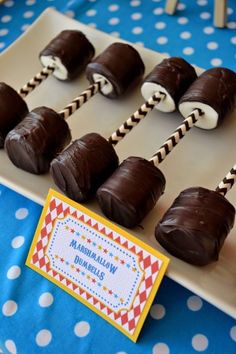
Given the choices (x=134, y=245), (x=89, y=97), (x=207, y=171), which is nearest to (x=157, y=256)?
(x=134, y=245)

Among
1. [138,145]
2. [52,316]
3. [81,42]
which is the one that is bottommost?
[52,316]

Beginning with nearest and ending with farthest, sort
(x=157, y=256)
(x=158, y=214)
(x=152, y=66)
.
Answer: (x=157, y=256)
(x=158, y=214)
(x=152, y=66)

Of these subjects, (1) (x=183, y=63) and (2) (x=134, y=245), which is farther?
(1) (x=183, y=63)

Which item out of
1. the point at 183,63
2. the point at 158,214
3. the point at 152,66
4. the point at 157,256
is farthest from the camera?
the point at 152,66

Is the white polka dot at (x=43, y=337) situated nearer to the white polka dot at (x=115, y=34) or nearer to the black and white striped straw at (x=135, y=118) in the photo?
the black and white striped straw at (x=135, y=118)

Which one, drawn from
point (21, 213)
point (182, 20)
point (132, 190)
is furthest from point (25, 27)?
point (132, 190)

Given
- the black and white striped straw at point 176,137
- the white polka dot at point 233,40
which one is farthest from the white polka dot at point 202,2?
the black and white striped straw at point 176,137

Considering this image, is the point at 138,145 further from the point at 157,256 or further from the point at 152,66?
the point at 157,256
